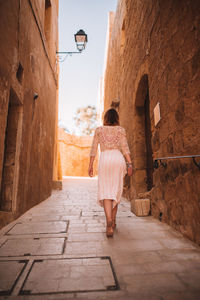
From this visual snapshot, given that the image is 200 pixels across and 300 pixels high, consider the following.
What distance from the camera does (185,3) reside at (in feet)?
→ 7.22

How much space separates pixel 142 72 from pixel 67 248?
3675 mm

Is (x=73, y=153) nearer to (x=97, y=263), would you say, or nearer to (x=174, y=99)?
(x=174, y=99)

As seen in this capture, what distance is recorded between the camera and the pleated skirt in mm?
2443

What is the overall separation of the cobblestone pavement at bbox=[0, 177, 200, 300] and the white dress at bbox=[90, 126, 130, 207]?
0.50 meters

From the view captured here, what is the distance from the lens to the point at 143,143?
190 inches

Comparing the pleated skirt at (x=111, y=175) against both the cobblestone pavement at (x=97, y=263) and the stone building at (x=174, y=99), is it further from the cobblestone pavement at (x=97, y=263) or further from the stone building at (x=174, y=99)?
the stone building at (x=174, y=99)

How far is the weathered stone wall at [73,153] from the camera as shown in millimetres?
26547

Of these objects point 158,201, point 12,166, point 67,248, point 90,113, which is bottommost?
point 67,248

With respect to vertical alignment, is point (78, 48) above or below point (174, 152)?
above

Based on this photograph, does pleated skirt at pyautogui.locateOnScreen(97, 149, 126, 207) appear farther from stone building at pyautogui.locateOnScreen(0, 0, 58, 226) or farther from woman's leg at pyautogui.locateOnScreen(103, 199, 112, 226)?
stone building at pyautogui.locateOnScreen(0, 0, 58, 226)

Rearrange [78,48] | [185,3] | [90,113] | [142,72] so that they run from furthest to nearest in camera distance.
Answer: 1. [90,113]
2. [78,48]
3. [142,72]
4. [185,3]

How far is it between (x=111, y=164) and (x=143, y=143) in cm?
254

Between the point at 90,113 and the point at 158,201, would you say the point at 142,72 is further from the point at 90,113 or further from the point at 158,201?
the point at 90,113

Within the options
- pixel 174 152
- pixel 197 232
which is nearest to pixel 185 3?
pixel 174 152
